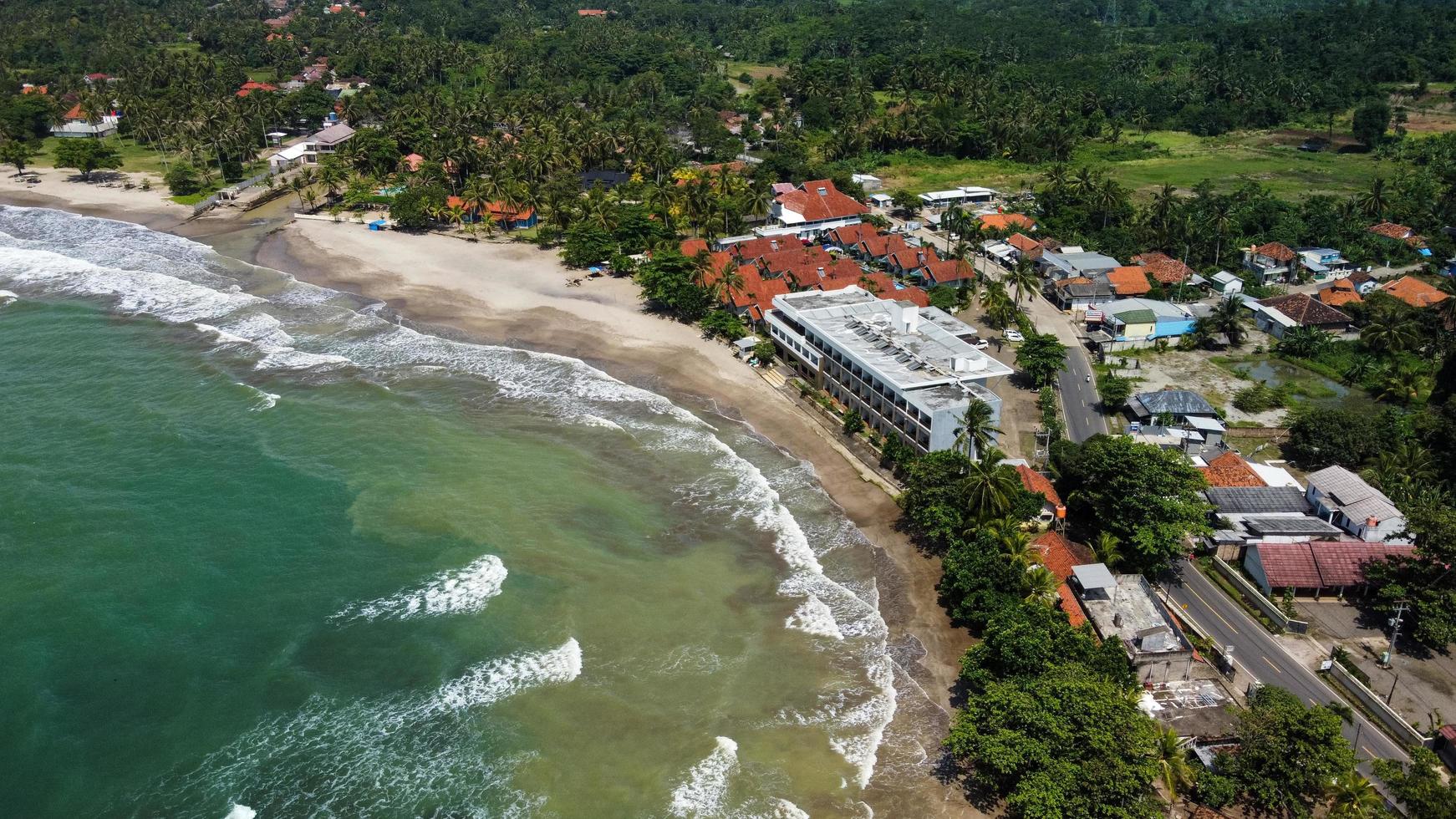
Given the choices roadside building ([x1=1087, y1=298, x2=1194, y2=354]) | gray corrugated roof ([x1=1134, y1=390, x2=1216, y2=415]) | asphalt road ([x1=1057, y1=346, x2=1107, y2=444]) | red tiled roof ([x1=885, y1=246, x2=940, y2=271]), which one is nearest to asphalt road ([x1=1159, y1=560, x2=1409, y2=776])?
asphalt road ([x1=1057, y1=346, x2=1107, y2=444])

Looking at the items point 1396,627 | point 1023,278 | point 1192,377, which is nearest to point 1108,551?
point 1396,627

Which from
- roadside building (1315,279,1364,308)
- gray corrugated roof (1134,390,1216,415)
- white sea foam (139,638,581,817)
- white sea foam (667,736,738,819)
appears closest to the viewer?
white sea foam (667,736,738,819)

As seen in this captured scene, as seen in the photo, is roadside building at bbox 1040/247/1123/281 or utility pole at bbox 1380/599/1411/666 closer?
utility pole at bbox 1380/599/1411/666

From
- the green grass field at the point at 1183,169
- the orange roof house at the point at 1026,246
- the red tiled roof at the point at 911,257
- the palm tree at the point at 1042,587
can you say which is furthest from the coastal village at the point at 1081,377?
the green grass field at the point at 1183,169

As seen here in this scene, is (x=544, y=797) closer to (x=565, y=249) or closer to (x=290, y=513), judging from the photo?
(x=290, y=513)

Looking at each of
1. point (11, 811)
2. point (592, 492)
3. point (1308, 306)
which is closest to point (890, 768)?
point (592, 492)

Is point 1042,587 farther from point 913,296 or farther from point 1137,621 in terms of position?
point 913,296

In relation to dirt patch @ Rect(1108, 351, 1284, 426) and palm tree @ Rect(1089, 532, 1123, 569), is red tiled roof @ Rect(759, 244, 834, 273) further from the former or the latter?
palm tree @ Rect(1089, 532, 1123, 569)
